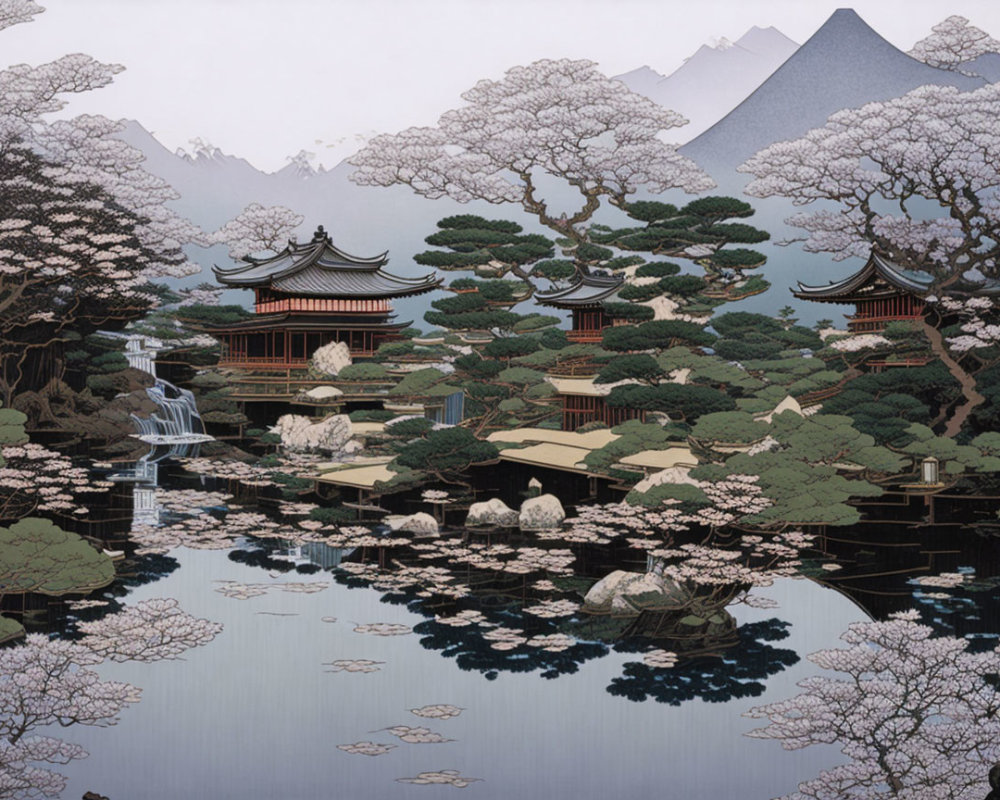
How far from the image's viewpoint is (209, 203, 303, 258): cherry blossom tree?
8.04 metres

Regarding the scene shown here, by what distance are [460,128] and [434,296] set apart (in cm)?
169

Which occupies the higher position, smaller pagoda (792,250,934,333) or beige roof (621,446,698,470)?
smaller pagoda (792,250,934,333)

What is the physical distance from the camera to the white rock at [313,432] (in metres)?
8.25

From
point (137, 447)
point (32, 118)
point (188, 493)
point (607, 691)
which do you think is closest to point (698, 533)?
point (607, 691)

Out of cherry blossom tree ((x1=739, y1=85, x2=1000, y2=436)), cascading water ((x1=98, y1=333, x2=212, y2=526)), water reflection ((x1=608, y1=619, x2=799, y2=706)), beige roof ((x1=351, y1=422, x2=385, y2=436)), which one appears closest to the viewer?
water reflection ((x1=608, y1=619, x2=799, y2=706))

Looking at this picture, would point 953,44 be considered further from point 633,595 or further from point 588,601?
point 588,601

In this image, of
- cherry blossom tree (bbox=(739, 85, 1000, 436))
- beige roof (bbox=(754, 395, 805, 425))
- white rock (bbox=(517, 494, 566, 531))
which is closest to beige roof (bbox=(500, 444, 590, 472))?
white rock (bbox=(517, 494, 566, 531))

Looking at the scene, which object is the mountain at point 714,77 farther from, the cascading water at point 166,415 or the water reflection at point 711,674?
the cascading water at point 166,415

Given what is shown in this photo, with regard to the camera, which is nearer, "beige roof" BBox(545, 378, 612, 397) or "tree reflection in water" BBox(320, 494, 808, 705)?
"tree reflection in water" BBox(320, 494, 808, 705)

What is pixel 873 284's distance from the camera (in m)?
7.90

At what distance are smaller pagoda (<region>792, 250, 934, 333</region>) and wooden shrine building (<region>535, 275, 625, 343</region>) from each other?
1.56m

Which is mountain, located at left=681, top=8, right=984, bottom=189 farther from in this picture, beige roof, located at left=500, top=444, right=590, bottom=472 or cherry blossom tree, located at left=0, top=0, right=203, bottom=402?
cherry blossom tree, located at left=0, top=0, right=203, bottom=402

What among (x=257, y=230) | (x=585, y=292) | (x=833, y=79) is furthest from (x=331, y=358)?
(x=833, y=79)

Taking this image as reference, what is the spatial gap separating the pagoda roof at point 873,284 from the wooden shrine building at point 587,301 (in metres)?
1.55
